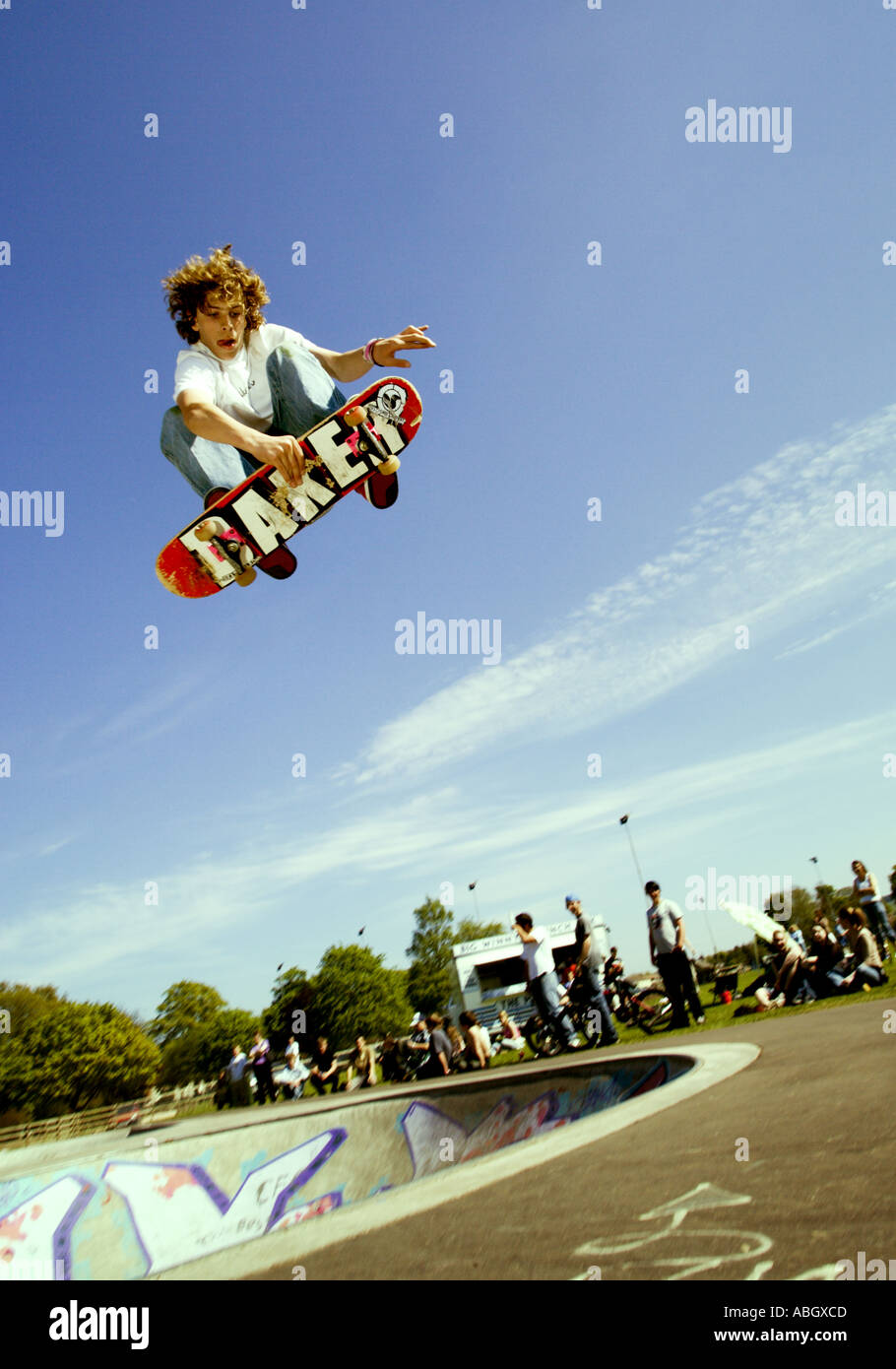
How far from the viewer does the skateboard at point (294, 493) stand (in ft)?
13.1

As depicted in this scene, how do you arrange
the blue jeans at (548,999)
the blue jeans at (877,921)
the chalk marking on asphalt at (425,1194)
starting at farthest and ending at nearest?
the blue jeans at (877,921) < the blue jeans at (548,999) < the chalk marking on asphalt at (425,1194)

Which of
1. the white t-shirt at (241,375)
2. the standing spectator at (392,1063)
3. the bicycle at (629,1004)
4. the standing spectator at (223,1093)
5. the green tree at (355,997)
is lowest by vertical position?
the green tree at (355,997)

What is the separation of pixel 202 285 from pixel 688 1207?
4155 mm

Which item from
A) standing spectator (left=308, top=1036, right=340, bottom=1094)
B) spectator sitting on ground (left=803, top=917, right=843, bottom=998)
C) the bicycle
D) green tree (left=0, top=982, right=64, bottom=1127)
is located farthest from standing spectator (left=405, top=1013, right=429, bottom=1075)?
green tree (left=0, top=982, right=64, bottom=1127)

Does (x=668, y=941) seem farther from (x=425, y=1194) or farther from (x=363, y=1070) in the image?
(x=363, y=1070)

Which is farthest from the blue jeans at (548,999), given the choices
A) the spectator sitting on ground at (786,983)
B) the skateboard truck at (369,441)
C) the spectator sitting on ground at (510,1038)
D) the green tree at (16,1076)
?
the green tree at (16,1076)

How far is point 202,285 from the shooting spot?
12.1 feet

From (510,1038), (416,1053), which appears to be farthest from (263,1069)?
(510,1038)

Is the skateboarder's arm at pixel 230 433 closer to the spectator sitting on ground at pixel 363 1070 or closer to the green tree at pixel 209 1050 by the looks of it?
the spectator sitting on ground at pixel 363 1070

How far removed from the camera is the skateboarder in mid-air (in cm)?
359

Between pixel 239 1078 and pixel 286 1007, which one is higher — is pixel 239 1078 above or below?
above

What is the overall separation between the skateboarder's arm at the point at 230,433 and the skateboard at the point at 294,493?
0.27m
